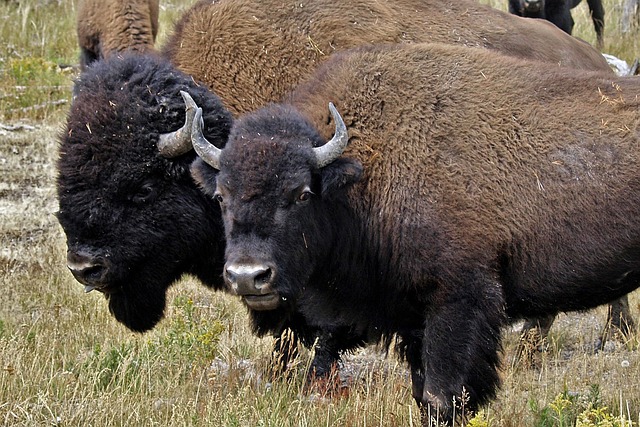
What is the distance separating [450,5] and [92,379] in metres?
3.96

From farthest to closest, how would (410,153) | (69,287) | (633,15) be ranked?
(633,15) → (69,287) → (410,153)

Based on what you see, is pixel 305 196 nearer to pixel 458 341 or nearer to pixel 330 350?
pixel 458 341

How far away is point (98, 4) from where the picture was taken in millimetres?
10547

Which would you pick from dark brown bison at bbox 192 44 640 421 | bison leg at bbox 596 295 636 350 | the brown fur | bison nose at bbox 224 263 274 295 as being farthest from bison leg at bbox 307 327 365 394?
bison leg at bbox 596 295 636 350

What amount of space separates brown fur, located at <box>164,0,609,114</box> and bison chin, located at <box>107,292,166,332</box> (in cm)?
141

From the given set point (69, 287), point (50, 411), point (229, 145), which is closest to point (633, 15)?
point (69, 287)

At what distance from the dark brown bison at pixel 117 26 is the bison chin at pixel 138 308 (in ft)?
13.5

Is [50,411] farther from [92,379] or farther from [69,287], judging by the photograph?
[69,287]

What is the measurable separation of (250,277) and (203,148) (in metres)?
0.95

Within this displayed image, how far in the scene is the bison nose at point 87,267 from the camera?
19.1 ft

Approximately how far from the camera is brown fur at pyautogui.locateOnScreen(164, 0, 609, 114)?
22.2 feet

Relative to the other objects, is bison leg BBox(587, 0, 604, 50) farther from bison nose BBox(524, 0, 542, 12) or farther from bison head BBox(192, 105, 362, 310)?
bison head BBox(192, 105, 362, 310)

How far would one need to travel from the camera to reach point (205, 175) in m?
5.52

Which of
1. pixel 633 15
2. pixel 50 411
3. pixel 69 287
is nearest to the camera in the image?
pixel 50 411
